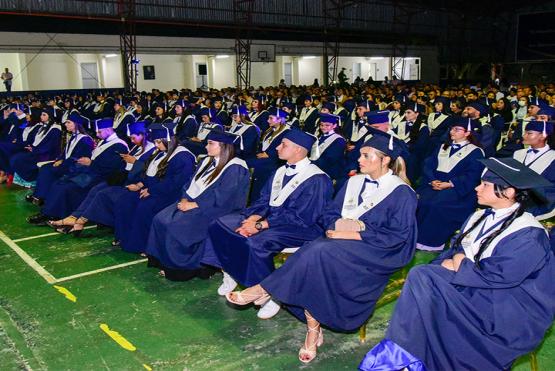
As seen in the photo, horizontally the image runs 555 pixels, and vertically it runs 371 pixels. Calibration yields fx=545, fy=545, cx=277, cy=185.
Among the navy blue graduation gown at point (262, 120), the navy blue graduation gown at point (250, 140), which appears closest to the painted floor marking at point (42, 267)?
the navy blue graduation gown at point (250, 140)

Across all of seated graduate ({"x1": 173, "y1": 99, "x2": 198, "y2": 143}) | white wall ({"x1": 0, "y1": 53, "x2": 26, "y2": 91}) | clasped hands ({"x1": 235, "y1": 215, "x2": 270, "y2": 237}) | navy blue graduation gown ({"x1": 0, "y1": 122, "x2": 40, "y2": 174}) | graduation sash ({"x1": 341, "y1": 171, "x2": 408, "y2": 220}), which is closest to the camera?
graduation sash ({"x1": 341, "y1": 171, "x2": 408, "y2": 220})

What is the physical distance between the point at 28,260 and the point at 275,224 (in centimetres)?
324

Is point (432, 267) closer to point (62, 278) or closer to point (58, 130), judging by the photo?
point (62, 278)

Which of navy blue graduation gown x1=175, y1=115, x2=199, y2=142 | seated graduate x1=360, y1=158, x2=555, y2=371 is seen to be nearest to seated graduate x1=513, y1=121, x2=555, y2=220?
seated graduate x1=360, y1=158, x2=555, y2=371

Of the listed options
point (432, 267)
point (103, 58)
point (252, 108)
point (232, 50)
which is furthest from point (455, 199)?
point (103, 58)

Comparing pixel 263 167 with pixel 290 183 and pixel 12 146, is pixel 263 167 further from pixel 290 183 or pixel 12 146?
pixel 12 146

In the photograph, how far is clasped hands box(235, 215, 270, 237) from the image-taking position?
4.48 meters

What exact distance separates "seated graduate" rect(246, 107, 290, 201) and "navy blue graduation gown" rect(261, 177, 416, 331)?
3.90 metres

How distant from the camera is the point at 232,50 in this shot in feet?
82.5

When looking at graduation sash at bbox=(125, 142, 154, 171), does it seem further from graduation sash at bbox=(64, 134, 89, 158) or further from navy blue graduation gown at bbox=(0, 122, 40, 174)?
navy blue graduation gown at bbox=(0, 122, 40, 174)

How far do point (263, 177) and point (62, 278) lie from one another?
351 cm

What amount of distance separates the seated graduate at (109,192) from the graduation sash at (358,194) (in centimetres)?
330

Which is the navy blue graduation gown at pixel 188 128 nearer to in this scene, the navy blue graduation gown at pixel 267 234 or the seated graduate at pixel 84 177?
the seated graduate at pixel 84 177

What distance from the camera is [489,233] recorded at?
3295 millimetres
